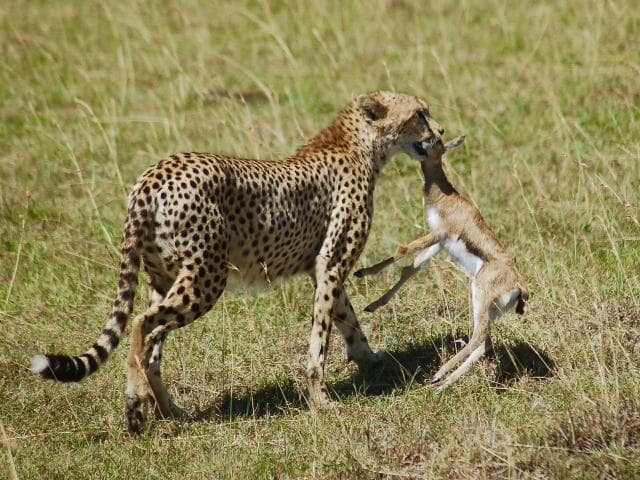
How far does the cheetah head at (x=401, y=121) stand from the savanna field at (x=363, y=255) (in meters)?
0.74

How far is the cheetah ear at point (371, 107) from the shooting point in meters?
5.52

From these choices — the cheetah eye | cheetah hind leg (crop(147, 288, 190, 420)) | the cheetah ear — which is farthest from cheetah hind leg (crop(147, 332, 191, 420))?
the cheetah eye

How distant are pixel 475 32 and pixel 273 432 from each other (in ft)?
20.2

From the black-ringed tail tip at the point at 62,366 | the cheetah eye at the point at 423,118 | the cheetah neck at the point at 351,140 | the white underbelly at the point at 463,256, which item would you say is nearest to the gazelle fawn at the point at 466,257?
the white underbelly at the point at 463,256

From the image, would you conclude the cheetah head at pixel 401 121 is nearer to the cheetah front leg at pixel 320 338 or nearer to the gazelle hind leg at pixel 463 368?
the cheetah front leg at pixel 320 338

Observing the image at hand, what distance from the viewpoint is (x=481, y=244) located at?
5.11m

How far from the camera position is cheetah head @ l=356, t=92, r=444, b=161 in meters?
5.55

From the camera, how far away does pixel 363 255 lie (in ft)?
21.4

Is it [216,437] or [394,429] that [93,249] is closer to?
[216,437]

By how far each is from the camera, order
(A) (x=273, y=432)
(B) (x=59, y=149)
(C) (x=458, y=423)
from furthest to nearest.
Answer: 1. (B) (x=59, y=149)
2. (A) (x=273, y=432)
3. (C) (x=458, y=423)

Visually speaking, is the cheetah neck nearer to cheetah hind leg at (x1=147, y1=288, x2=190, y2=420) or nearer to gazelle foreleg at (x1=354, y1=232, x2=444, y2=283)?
gazelle foreleg at (x1=354, y1=232, x2=444, y2=283)

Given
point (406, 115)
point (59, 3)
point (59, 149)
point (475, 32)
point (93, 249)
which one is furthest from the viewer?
point (59, 3)

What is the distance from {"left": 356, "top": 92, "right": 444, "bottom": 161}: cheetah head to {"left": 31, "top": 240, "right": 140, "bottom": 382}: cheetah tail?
1525mm

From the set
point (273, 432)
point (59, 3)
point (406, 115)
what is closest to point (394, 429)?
point (273, 432)
